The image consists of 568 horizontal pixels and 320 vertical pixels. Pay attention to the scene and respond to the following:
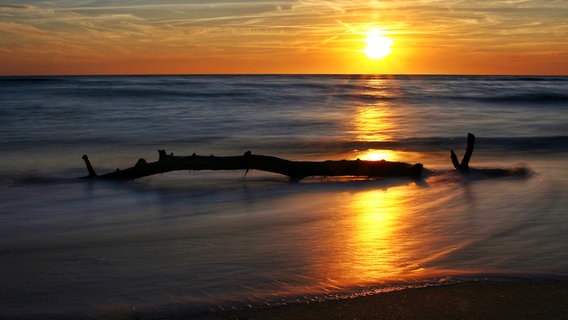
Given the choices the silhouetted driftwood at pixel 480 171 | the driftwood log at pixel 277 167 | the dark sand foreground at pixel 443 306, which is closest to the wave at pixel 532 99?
the silhouetted driftwood at pixel 480 171

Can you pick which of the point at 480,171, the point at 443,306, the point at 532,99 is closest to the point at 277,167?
the point at 480,171

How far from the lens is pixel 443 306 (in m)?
4.18

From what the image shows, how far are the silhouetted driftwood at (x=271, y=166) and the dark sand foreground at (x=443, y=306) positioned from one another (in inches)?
232

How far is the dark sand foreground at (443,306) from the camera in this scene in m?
4.01

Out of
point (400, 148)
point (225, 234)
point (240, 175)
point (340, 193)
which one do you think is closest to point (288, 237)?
point (225, 234)

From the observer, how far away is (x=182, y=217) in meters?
7.75

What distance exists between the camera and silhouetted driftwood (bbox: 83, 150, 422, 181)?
33.3ft

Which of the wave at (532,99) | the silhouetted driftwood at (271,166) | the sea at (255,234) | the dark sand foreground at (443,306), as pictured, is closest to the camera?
the dark sand foreground at (443,306)

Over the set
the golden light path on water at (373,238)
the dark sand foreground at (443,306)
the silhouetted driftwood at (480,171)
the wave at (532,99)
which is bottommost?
the dark sand foreground at (443,306)

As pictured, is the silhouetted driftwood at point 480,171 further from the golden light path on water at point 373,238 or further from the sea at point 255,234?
the golden light path on water at point 373,238

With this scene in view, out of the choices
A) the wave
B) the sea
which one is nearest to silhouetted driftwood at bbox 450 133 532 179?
the sea

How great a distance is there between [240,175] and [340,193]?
2597 mm

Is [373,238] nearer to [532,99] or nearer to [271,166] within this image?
[271,166]

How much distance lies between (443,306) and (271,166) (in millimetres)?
6438
